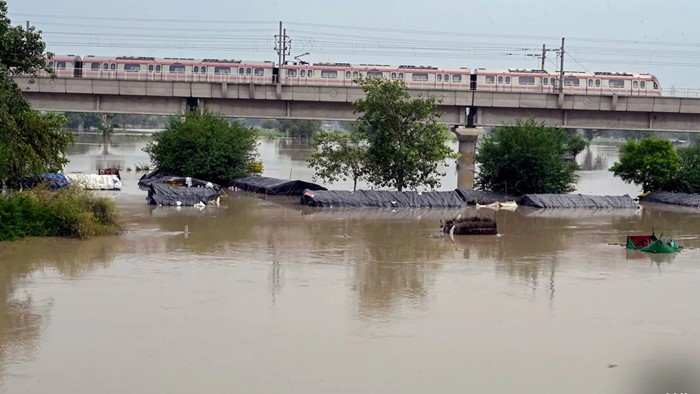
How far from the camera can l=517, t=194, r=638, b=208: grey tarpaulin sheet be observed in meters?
44.9

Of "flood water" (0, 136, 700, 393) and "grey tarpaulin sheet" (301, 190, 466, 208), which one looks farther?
"grey tarpaulin sheet" (301, 190, 466, 208)

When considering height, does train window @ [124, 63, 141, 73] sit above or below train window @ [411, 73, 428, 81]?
below

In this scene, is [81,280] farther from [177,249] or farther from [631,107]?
[631,107]

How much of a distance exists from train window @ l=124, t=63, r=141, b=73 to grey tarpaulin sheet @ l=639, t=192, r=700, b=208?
33912 mm

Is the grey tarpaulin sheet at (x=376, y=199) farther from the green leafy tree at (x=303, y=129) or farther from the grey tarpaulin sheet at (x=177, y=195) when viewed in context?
the green leafy tree at (x=303, y=129)

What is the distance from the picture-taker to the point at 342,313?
65.5 ft

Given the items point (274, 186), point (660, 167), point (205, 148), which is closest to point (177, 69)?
point (205, 148)

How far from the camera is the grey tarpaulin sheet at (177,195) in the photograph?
1603 inches

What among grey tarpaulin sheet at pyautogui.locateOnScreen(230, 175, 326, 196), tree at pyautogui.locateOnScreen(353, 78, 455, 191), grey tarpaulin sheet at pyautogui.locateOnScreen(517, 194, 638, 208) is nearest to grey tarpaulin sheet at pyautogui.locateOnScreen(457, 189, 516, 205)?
grey tarpaulin sheet at pyautogui.locateOnScreen(517, 194, 638, 208)

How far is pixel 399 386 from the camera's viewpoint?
49.6 feet

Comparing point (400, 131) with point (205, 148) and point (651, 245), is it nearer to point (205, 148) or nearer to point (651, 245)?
point (205, 148)

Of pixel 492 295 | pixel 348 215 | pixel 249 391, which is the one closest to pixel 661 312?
pixel 492 295

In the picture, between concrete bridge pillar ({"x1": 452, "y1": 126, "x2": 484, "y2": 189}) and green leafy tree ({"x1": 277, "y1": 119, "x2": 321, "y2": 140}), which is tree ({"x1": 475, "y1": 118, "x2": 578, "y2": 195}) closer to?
concrete bridge pillar ({"x1": 452, "y1": 126, "x2": 484, "y2": 189})

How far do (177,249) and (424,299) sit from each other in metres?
9.92
